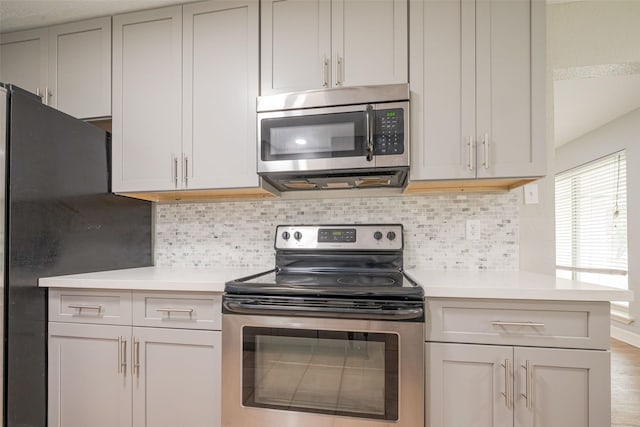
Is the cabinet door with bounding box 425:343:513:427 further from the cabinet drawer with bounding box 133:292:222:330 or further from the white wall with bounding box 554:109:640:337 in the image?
the white wall with bounding box 554:109:640:337

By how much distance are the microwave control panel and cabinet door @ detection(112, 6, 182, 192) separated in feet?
3.44

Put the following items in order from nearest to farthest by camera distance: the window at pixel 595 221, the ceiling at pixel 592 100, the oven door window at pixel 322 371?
the oven door window at pixel 322 371 < the ceiling at pixel 592 100 < the window at pixel 595 221

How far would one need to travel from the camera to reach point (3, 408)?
1312 millimetres

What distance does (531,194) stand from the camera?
5.83 feet

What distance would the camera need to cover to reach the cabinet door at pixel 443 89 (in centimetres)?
150

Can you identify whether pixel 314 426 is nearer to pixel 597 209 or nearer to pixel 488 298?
pixel 488 298

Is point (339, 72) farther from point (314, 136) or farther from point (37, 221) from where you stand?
point (37, 221)

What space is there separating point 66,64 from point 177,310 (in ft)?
5.29

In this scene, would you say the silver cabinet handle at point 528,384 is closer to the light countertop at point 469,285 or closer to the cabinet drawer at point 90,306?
the light countertop at point 469,285

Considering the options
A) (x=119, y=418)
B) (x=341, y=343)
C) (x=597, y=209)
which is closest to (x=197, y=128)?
(x=341, y=343)

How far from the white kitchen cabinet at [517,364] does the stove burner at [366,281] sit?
8.6 inches

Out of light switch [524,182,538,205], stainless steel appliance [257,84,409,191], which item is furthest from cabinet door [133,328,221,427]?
light switch [524,182,538,205]

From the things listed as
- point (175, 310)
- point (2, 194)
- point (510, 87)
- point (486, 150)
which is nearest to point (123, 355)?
point (175, 310)

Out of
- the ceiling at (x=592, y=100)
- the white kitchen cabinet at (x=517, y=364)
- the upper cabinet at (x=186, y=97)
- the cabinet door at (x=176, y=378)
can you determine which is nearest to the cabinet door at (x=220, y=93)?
the upper cabinet at (x=186, y=97)
